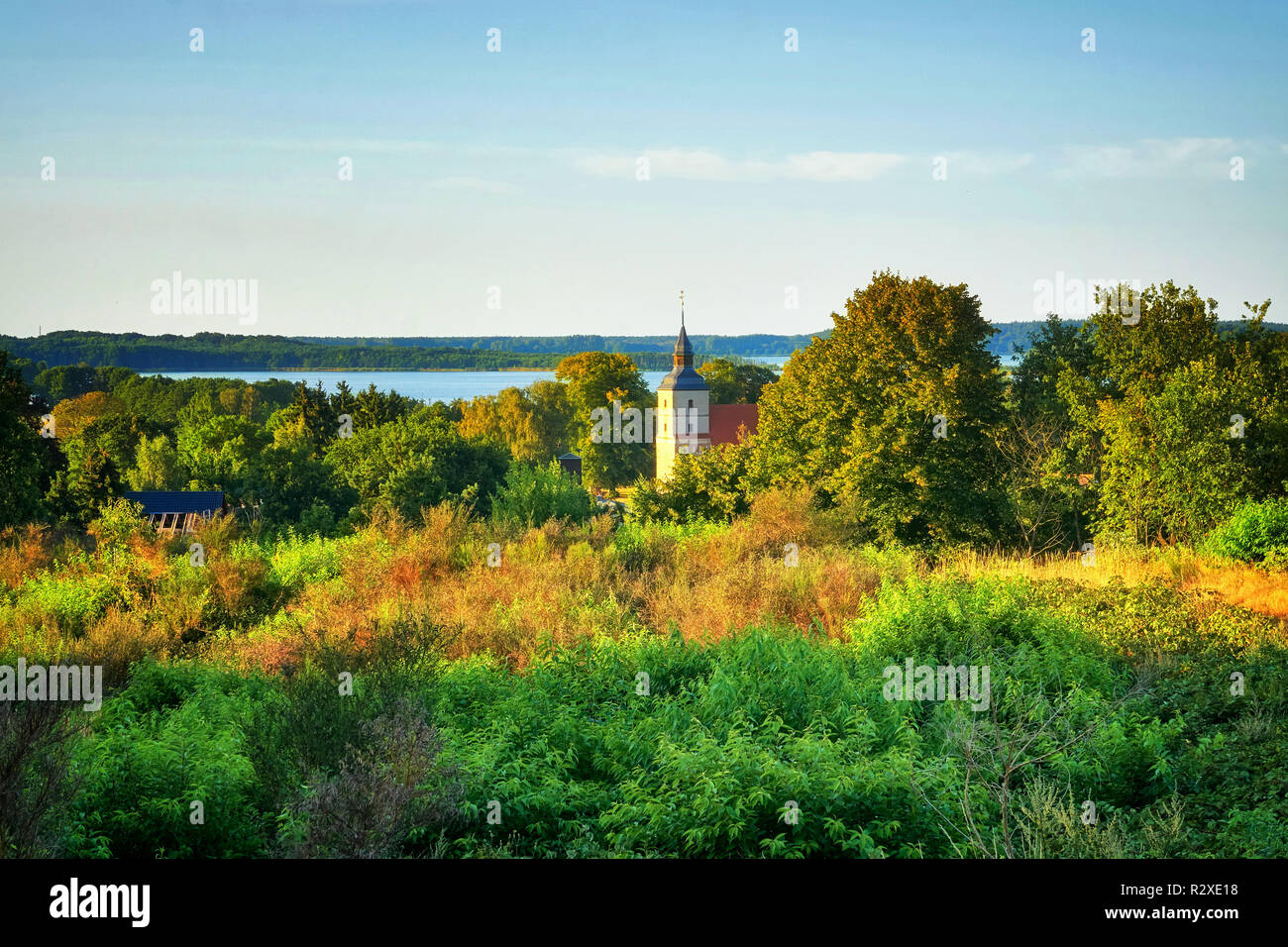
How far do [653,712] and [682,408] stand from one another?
2534 inches

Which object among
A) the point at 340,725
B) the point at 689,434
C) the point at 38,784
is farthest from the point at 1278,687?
the point at 689,434

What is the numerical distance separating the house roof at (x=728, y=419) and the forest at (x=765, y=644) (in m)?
40.1

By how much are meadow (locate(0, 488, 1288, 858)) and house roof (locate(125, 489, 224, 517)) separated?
24.6 meters

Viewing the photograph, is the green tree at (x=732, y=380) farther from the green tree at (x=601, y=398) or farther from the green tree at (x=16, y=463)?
the green tree at (x=16, y=463)

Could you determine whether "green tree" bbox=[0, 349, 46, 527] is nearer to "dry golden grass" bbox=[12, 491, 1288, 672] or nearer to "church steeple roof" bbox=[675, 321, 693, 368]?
"dry golden grass" bbox=[12, 491, 1288, 672]

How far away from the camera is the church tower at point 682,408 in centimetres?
7331

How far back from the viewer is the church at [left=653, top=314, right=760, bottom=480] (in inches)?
2889

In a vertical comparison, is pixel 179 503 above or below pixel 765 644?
below

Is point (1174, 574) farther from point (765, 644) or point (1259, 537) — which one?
→ point (765, 644)

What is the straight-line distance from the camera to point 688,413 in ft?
244

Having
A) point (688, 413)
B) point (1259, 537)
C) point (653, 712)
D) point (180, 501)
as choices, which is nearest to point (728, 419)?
point (688, 413)

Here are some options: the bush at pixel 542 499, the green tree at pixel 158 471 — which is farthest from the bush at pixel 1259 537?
the green tree at pixel 158 471

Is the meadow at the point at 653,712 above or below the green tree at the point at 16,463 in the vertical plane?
below
